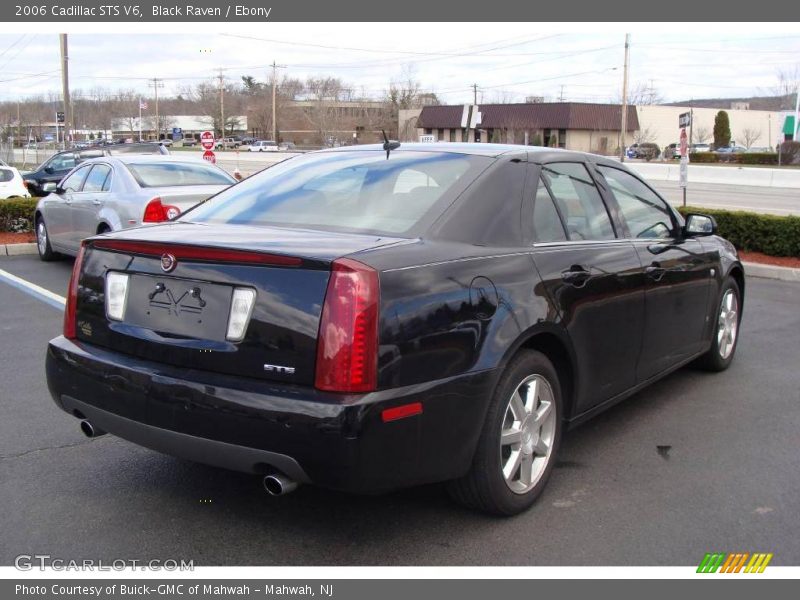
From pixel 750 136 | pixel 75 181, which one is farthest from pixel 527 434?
pixel 750 136

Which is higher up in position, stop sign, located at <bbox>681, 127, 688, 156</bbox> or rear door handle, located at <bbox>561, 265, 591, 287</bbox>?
stop sign, located at <bbox>681, 127, 688, 156</bbox>

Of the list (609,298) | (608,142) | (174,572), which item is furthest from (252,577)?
(608,142)

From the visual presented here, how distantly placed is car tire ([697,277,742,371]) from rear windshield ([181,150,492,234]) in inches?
113

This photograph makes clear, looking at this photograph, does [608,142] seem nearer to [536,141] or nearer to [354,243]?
[536,141]

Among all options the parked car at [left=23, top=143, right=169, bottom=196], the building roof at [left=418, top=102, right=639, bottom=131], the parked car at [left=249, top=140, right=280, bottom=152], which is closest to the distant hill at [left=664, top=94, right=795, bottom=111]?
the building roof at [left=418, top=102, right=639, bottom=131]

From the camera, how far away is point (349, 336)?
295 cm

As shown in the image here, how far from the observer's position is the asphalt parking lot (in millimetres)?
3357

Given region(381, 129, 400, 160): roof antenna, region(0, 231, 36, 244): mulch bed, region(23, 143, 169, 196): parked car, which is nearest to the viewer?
region(381, 129, 400, 160): roof antenna

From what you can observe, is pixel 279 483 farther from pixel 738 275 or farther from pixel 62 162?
pixel 62 162

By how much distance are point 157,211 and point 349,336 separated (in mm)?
6812

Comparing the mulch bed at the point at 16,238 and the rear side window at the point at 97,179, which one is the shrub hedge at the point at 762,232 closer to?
the rear side window at the point at 97,179

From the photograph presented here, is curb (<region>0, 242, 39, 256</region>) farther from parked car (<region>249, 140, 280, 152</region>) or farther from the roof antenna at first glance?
parked car (<region>249, 140, 280, 152</region>)

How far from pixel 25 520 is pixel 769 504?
344 centimetres

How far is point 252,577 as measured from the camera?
3156mm
